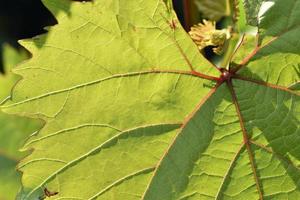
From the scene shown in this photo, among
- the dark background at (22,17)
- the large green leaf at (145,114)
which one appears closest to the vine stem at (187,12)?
the large green leaf at (145,114)

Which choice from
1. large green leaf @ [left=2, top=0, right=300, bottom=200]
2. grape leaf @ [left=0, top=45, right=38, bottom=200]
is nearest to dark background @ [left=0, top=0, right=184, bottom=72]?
grape leaf @ [left=0, top=45, right=38, bottom=200]

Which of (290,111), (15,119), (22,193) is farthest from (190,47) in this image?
(15,119)

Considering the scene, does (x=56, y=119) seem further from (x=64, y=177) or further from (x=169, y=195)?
(x=169, y=195)

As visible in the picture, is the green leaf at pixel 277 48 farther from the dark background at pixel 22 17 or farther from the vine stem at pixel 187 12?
the dark background at pixel 22 17

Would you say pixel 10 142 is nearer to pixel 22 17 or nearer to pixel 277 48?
pixel 277 48

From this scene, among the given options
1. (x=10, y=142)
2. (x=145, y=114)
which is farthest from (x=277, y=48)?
(x=10, y=142)

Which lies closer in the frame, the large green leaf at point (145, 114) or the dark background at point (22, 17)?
the large green leaf at point (145, 114)
